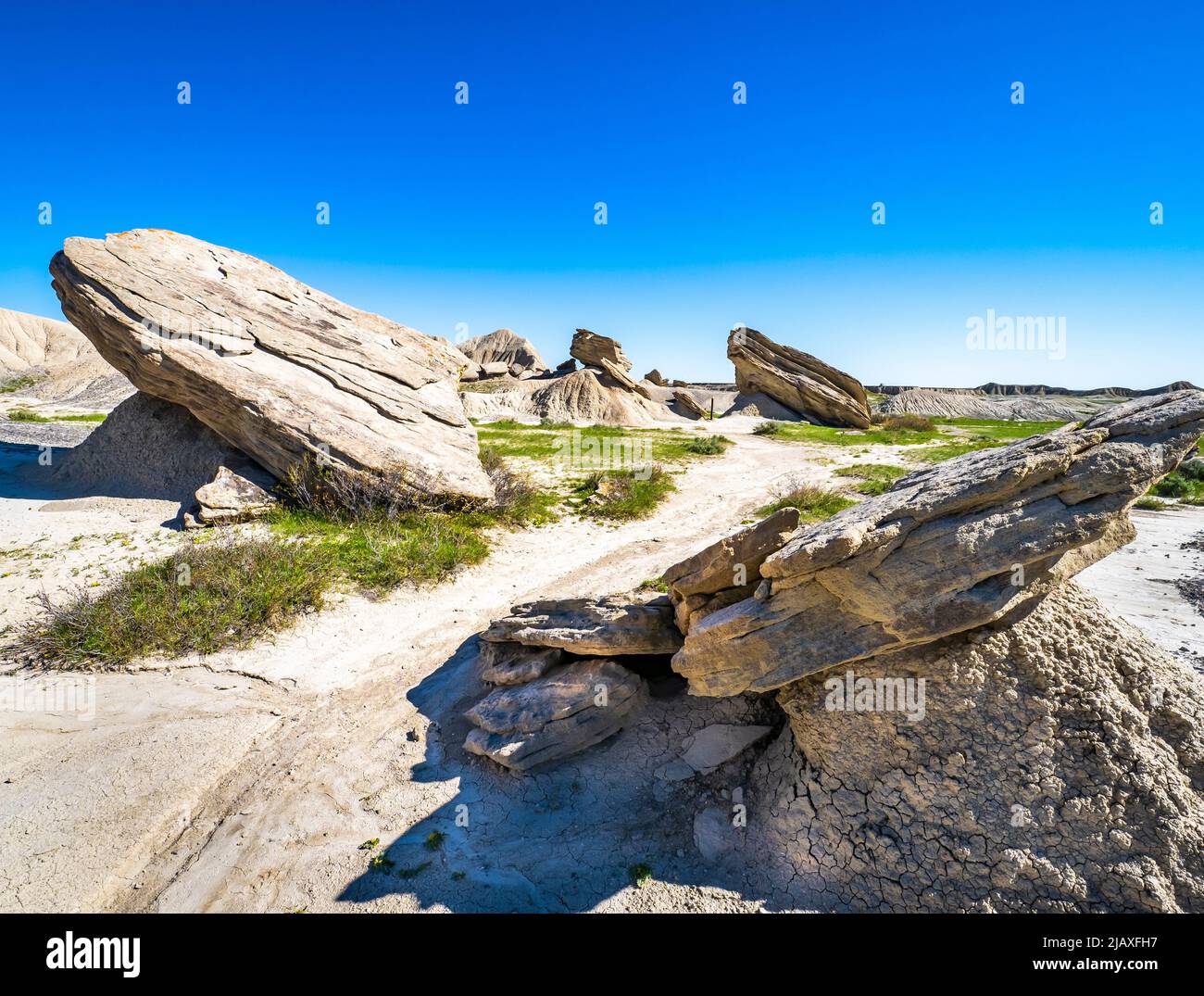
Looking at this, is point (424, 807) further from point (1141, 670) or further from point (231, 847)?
point (1141, 670)

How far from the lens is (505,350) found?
68312mm

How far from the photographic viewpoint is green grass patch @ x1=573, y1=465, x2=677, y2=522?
1417 centimetres

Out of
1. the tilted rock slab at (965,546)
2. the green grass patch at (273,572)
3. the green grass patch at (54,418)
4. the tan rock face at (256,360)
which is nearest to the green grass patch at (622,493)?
the green grass patch at (273,572)

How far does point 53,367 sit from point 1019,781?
89533 mm

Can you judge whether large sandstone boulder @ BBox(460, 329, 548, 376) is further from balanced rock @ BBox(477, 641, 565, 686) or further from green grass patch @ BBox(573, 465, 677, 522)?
balanced rock @ BBox(477, 641, 565, 686)

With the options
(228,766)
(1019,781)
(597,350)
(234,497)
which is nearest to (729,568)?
(1019,781)

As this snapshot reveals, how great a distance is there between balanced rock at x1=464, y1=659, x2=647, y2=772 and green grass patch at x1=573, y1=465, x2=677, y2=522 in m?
7.93

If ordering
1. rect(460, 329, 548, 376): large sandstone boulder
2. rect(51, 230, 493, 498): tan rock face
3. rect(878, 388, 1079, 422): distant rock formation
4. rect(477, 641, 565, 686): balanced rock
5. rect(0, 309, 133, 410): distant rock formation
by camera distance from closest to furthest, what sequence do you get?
rect(477, 641, 565, 686): balanced rock
rect(51, 230, 493, 498): tan rock face
rect(0, 309, 133, 410): distant rock formation
rect(878, 388, 1079, 422): distant rock formation
rect(460, 329, 548, 376): large sandstone boulder

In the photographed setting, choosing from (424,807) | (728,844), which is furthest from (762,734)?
(424,807)

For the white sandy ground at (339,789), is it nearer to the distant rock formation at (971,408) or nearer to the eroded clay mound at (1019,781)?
the eroded clay mound at (1019,781)

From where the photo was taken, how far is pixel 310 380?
12.7 metres

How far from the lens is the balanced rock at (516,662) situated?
6418mm

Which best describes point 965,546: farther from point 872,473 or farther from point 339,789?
point 872,473

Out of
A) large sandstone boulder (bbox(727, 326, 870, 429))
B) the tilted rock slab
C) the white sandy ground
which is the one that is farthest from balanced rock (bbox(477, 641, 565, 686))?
large sandstone boulder (bbox(727, 326, 870, 429))
